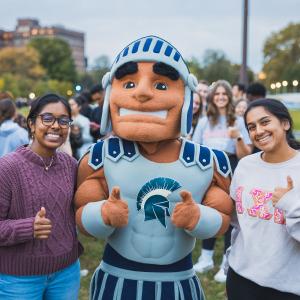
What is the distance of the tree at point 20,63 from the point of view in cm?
5741

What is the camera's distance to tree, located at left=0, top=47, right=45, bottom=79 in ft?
188

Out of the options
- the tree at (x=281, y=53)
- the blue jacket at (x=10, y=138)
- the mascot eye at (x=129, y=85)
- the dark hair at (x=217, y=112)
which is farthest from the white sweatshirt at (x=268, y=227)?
the tree at (x=281, y=53)

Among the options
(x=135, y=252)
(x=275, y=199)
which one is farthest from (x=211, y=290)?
(x=275, y=199)

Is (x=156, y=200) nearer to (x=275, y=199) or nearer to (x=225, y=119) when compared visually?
(x=275, y=199)

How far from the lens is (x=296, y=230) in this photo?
2289mm

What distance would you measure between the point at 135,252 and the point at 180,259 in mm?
249

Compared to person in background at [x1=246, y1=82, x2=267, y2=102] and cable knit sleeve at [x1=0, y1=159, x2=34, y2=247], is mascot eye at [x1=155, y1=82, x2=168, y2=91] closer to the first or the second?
cable knit sleeve at [x1=0, y1=159, x2=34, y2=247]

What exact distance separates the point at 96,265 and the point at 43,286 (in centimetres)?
240

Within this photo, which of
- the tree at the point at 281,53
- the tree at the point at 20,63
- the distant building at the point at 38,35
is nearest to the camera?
the tree at the point at 281,53

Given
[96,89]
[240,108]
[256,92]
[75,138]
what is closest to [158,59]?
[240,108]

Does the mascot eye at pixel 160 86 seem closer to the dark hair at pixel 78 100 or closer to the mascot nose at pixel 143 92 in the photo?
the mascot nose at pixel 143 92

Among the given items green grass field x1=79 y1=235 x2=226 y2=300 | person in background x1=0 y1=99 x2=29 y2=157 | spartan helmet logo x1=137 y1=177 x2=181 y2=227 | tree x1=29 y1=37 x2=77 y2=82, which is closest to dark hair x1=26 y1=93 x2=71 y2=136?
spartan helmet logo x1=137 y1=177 x2=181 y2=227

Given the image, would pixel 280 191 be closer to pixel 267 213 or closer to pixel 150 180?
pixel 267 213

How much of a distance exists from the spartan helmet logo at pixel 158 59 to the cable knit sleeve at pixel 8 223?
624 millimetres
